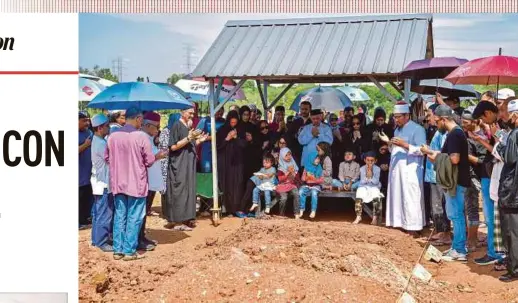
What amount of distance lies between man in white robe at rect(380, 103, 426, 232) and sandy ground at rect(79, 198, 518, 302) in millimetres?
547

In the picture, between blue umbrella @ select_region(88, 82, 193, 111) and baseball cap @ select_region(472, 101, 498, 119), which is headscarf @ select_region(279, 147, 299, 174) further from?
baseball cap @ select_region(472, 101, 498, 119)

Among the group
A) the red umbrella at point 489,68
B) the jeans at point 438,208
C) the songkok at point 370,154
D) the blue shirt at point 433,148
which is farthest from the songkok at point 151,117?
the red umbrella at point 489,68

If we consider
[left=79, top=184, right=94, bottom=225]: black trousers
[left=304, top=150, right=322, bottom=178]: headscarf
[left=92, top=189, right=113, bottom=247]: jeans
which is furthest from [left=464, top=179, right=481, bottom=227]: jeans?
[left=79, top=184, right=94, bottom=225]: black trousers

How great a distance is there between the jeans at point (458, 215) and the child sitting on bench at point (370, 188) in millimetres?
1365

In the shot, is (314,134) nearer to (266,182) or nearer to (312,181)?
(312,181)

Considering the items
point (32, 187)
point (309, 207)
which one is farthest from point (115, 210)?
point (309, 207)

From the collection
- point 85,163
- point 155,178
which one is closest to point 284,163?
point 155,178

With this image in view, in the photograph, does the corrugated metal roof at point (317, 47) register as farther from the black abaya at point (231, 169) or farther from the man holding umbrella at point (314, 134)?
the black abaya at point (231, 169)

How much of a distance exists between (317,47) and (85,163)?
2.84 meters

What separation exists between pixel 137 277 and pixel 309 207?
355cm

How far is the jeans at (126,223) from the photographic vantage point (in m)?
5.88

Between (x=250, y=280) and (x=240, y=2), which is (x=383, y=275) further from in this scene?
(x=240, y=2)

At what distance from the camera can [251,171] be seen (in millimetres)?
7973

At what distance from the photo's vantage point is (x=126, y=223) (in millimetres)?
5914
